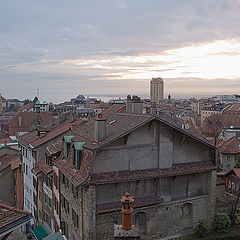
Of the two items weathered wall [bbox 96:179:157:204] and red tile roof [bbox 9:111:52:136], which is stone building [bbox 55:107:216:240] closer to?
weathered wall [bbox 96:179:157:204]

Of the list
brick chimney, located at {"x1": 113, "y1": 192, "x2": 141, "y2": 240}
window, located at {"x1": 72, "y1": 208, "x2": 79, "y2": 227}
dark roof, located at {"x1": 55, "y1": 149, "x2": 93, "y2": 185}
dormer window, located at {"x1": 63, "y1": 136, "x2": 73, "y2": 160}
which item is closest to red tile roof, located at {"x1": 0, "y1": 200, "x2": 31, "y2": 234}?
brick chimney, located at {"x1": 113, "y1": 192, "x2": 141, "y2": 240}

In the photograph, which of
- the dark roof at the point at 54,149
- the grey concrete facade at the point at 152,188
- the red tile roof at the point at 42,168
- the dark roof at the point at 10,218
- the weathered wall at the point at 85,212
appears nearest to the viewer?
the dark roof at the point at 10,218

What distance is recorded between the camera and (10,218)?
345 inches

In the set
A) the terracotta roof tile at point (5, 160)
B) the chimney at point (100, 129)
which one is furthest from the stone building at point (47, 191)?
the terracotta roof tile at point (5, 160)

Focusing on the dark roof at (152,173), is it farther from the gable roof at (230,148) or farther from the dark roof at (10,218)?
the gable roof at (230,148)

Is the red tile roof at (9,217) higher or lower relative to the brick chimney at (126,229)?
higher

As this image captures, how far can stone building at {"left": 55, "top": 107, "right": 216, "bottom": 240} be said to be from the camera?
19.1 meters

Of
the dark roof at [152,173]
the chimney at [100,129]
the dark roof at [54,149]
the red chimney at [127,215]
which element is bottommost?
the dark roof at [152,173]

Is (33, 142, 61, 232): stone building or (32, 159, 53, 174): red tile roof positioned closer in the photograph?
(33, 142, 61, 232): stone building

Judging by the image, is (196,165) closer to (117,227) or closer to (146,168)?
(146,168)

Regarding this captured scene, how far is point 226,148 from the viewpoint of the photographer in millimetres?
45906

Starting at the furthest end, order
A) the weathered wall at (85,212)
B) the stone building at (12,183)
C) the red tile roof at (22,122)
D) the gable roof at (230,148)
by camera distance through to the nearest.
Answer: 1. the red tile roof at (22,122)
2. the gable roof at (230,148)
3. the stone building at (12,183)
4. the weathered wall at (85,212)

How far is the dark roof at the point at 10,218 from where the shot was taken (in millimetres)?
8348

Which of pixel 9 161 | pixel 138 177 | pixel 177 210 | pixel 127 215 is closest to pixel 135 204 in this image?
pixel 138 177
